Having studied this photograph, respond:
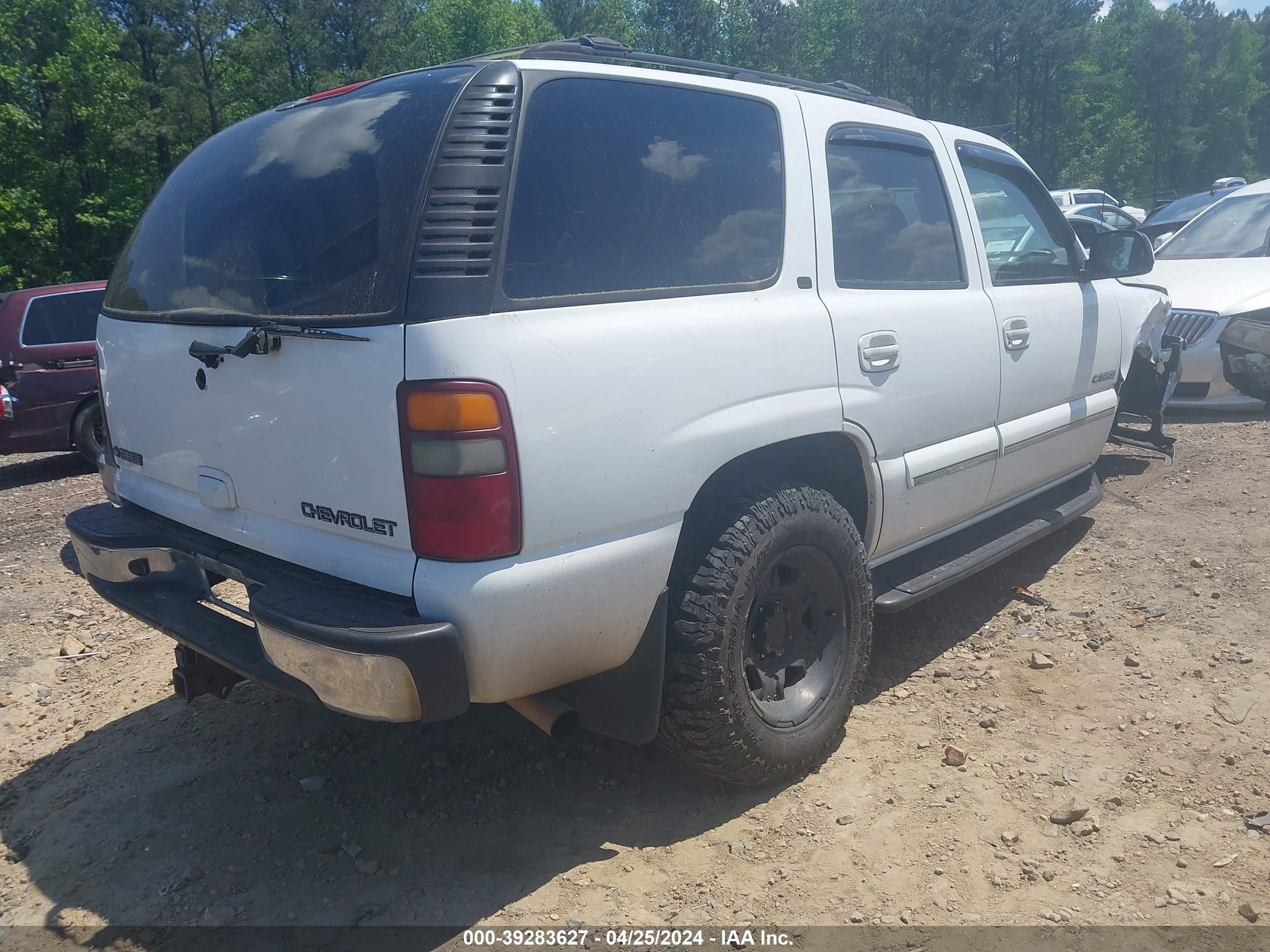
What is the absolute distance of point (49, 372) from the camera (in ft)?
27.6

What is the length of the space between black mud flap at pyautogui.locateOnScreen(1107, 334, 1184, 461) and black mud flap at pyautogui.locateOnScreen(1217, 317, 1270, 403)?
4.25 feet

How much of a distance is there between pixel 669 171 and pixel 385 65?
30968 mm

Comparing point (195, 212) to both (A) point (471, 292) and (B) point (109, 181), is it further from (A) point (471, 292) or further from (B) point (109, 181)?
(B) point (109, 181)

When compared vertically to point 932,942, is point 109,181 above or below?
above

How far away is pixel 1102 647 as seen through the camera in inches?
153

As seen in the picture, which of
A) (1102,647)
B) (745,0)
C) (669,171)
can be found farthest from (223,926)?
(745,0)

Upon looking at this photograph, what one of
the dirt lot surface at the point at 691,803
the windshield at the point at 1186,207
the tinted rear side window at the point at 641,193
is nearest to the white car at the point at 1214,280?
the windshield at the point at 1186,207

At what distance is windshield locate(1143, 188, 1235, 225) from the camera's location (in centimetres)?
Answer: 1009

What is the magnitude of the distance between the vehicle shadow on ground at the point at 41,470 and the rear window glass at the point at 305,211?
6959 mm

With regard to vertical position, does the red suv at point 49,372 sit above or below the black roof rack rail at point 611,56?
below

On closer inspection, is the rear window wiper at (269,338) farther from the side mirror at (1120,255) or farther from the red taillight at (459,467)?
the side mirror at (1120,255)

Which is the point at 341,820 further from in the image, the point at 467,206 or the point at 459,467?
the point at 467,206

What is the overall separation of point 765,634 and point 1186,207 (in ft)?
33.8

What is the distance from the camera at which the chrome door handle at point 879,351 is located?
3.08m
